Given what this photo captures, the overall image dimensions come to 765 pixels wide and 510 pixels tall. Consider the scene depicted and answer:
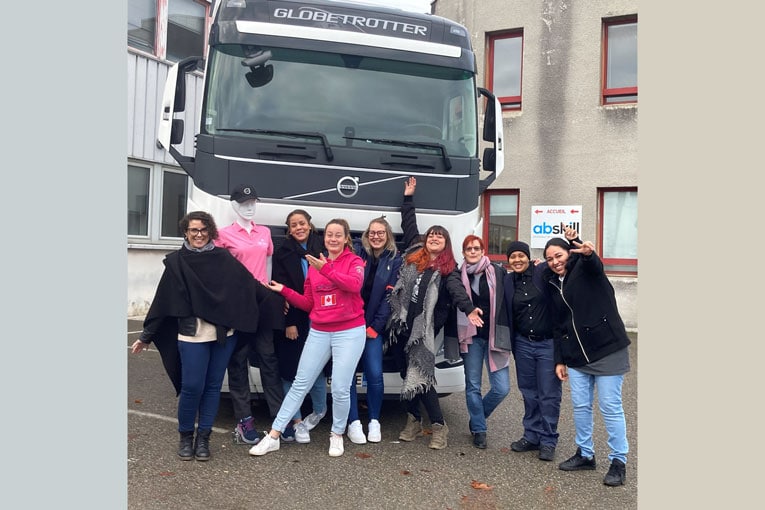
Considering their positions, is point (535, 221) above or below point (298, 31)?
below

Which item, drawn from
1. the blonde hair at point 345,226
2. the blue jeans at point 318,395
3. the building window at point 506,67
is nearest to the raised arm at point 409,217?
the blonde hair at point 345,226

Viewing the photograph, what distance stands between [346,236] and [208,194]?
1.17 m

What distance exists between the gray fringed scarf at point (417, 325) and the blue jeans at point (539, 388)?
68 centimetres

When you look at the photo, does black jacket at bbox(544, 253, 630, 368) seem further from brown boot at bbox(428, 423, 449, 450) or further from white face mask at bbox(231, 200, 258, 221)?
white face mask at bbox(231, 200, 258, 221)

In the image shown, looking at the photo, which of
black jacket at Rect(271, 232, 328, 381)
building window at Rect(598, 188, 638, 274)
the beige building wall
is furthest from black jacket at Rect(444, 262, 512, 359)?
building window at Rect(598, 188, 638, 274)

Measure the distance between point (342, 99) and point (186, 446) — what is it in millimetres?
2946

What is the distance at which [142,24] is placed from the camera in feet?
43.2

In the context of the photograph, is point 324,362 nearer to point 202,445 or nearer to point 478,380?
point 202,445

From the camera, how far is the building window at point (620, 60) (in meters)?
13.8

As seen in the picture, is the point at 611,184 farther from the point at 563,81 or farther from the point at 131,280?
the point at 131,280

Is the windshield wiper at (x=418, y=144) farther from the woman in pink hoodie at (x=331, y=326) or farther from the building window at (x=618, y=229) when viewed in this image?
the building window at (x=618, y=229)

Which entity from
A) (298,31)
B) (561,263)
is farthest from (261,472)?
(298,31)

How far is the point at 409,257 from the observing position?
549 centimetres

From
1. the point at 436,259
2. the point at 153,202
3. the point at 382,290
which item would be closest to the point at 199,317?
the point at 382,290
